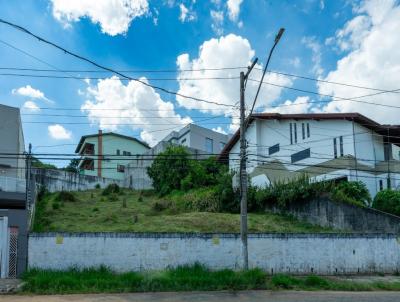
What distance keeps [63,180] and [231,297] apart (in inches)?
1211

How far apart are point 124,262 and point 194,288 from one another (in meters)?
3.36

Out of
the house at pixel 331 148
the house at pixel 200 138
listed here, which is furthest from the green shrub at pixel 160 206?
the house at pixel 200 138

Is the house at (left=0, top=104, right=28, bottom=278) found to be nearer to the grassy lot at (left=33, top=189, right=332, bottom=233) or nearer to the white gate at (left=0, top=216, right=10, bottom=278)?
the white gate at (left=0, top=216, right=10, bottom=278)

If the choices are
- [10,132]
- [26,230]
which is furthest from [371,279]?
[10,132]

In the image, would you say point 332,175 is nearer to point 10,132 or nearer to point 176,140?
point 10,132

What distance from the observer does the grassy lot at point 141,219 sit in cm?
2028

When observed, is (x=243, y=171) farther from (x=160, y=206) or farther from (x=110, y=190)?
(x=110, y=190)

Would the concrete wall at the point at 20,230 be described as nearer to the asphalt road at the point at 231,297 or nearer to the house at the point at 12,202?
the house at the point at 12,202

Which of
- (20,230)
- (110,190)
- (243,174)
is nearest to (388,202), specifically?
(243,174)

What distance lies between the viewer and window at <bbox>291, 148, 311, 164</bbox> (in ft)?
94.7

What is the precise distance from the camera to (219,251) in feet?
54.9

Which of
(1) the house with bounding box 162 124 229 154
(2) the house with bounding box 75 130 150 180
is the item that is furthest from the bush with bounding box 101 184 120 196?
(1) the house with bounding box 162 124 229 154

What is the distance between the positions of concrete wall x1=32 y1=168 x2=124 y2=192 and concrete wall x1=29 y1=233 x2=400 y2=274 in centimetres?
2212

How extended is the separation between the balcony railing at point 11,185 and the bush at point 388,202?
767 inches
